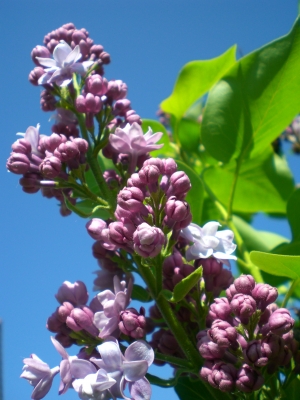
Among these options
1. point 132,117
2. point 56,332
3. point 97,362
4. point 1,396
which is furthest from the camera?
point 1,396

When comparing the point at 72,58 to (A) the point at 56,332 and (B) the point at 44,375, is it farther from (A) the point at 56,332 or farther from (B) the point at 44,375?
(B) the point at 44,375

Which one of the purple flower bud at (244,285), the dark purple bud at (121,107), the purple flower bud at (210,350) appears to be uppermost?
the dark purple bud at (121,107)

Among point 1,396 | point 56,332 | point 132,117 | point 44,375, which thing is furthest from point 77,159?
point 1,396

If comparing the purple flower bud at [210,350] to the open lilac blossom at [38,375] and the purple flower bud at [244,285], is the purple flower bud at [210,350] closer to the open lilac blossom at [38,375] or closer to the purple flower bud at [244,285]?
the purple flower bud at [244,285]

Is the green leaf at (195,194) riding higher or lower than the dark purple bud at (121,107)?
lower

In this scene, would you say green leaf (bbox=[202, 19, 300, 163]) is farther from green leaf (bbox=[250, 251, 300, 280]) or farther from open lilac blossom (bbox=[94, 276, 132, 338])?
open lilac blossom (bbox=[94, 276, 132, 338])

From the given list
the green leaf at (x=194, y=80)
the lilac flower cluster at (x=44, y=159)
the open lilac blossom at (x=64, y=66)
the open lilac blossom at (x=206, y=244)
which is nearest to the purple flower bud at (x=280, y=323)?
the open lilac blossom at (x=206, y=244)
